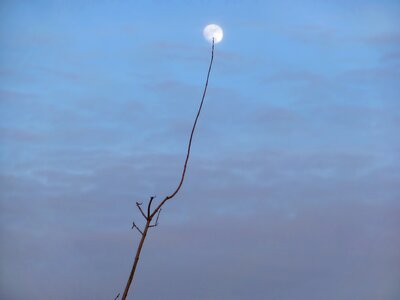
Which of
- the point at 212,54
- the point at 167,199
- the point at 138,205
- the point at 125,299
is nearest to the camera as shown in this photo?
the point at 125,299

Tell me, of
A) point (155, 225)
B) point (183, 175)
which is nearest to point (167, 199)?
point (183, 175)

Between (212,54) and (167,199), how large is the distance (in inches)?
37.3

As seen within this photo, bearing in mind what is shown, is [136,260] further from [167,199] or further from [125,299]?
[167,199]

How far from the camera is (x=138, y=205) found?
99.0 inches

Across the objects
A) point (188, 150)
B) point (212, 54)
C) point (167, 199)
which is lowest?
point (167, 199)

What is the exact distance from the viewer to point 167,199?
92.0 inches

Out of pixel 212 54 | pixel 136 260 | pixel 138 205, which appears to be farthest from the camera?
pixel 212 54

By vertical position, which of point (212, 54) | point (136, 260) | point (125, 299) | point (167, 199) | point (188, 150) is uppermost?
point (212, 54)

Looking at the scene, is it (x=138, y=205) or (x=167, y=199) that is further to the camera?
(x=138, y=205)

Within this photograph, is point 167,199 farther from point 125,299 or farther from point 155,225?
point 125,299

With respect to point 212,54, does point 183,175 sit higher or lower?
lower

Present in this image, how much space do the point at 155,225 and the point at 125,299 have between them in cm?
64

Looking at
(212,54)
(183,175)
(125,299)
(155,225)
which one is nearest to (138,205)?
(155,225)

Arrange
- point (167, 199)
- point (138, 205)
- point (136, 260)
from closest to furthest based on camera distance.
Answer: point (136, 260), point (167, 199), point (138, 205)
